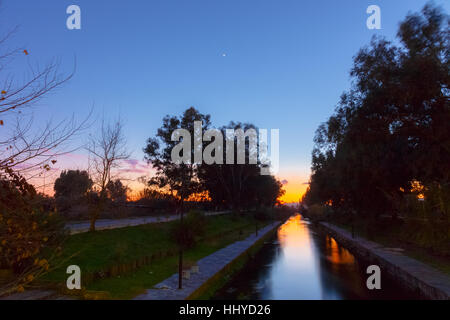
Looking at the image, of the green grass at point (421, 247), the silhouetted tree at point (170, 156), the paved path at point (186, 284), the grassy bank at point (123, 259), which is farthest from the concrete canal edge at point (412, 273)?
the silhouetted tree at point (170, 156)

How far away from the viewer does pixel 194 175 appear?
47219mm

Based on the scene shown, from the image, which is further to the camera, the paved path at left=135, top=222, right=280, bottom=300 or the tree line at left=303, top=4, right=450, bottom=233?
the tree line at left=303, top=4, right=450, bottom=233

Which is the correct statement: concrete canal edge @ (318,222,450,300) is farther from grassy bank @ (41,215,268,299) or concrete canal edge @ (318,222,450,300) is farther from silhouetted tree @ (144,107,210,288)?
silhouetted tree @ (144,107,210,288)

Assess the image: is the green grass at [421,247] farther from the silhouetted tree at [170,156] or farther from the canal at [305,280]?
the silhouetted tree at [170,156]

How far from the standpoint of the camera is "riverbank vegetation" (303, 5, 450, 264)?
15516 millimetres

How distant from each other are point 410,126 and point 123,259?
16.9 meters

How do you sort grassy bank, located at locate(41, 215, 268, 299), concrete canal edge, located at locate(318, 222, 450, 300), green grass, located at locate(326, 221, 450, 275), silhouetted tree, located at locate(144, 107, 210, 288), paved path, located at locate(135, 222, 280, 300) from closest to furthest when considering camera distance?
paved path, located at locate(135, 222, 280, 300)
concrete canal edge, located at locate(318, 222, 450, 300)
grassy bank, located at locate(41, 215, 268, 299)
green grass, located at locate(326, 221, 450, 275)
silhouetted tree, located at locate(144, 107, 210, 288)

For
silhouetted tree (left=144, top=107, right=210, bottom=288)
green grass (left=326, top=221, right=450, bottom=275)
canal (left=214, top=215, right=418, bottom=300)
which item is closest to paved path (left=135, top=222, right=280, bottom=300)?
canal (left=214, top=215, right=418, bottom=300)

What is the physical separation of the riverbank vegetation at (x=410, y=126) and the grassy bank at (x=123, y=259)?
1151cm

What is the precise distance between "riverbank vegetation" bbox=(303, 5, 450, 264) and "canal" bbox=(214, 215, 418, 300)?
3.78 m

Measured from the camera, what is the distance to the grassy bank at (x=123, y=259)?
10.2m
